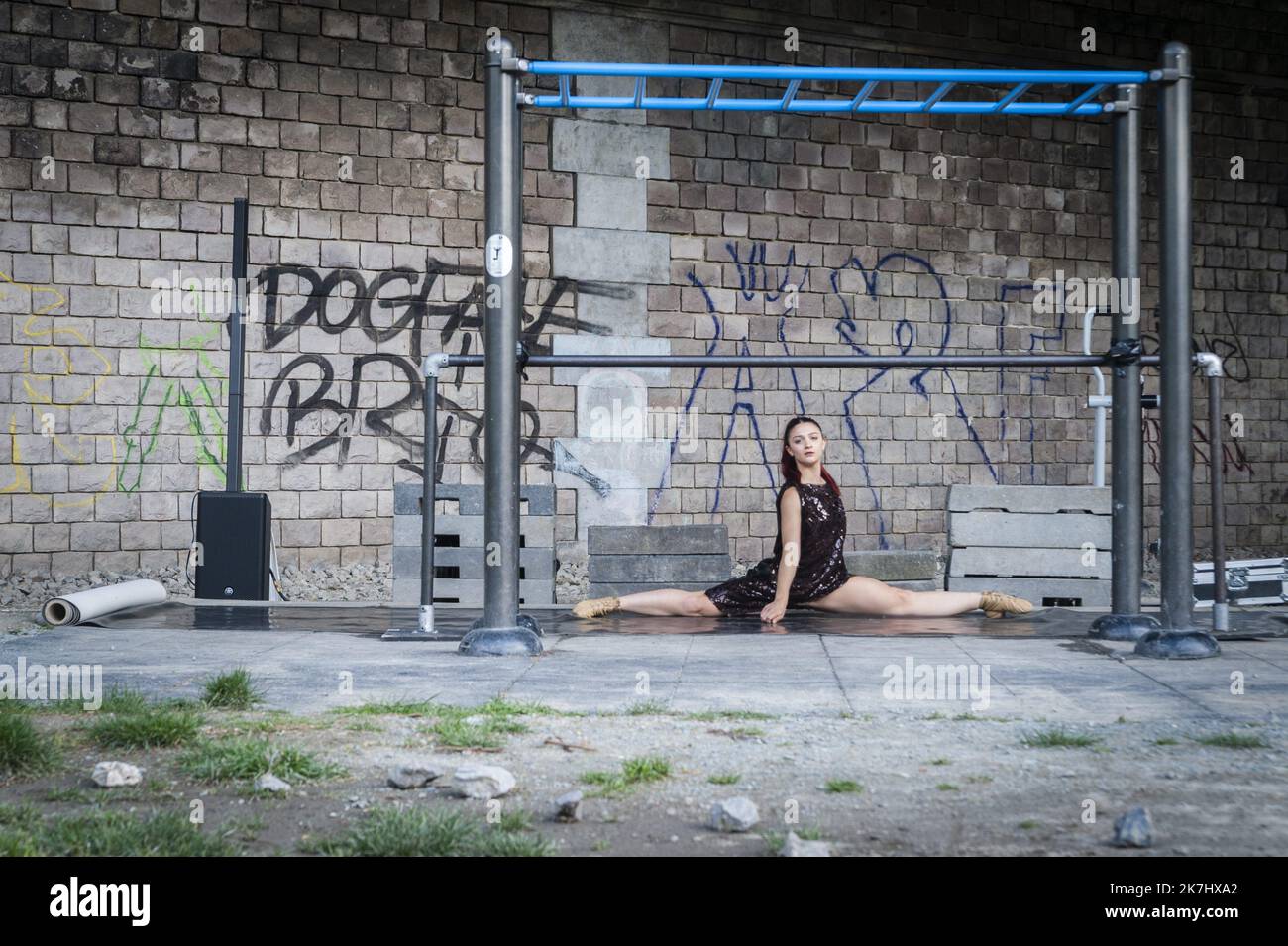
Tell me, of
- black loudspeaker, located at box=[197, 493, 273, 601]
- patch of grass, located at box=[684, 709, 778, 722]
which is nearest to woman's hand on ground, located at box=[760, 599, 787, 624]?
patch of grass, located at box=[684, 709, 778, 722]

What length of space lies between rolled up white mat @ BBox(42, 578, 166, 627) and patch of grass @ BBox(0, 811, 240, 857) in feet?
13.7

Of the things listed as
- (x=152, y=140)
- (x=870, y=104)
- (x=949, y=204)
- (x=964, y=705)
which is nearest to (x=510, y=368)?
(x=870, y=104)

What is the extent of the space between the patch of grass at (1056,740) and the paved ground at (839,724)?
0.02 metres

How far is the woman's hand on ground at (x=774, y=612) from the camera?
6504mm

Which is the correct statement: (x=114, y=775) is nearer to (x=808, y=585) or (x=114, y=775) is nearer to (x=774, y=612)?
(x=774, y=612)

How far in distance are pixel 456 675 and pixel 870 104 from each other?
2897 millimetres

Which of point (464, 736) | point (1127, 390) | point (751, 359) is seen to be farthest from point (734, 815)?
point (1127, 390)

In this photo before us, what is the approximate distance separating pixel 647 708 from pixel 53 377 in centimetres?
754

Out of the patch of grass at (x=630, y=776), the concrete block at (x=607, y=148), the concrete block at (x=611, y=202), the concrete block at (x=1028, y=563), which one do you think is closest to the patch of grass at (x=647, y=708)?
the patch of grass at (x=630, y=776)

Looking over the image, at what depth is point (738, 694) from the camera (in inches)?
165

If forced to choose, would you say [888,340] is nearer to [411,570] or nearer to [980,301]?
[980,301]

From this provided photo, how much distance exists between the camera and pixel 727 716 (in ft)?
12.3

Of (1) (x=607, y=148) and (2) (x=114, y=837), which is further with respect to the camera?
(1) (x=607, y=148)

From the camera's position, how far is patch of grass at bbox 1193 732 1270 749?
3.29 metres
